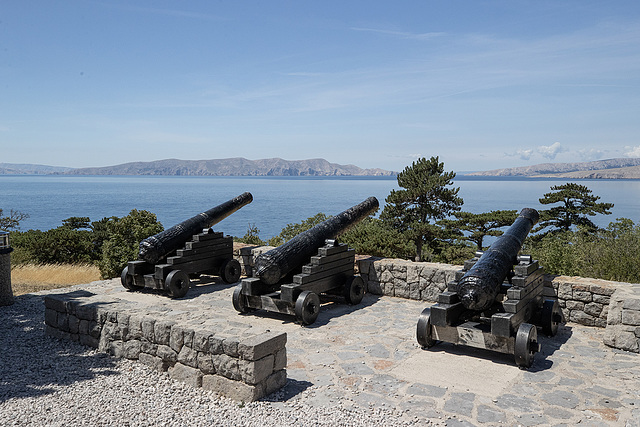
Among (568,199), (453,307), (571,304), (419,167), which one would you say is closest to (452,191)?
(419,167)

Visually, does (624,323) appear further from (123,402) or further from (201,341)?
(123,402)

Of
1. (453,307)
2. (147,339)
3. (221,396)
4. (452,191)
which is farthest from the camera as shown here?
(452,191)

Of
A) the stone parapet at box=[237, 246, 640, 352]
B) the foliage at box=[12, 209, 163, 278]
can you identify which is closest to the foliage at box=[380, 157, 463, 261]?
the foliage at box=[12, 209, 163, 278]

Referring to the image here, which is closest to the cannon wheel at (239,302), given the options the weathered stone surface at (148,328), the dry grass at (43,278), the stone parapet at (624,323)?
the weathered stone surface at (148,328)

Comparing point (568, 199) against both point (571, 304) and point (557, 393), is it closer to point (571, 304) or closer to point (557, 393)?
point (571, 304)

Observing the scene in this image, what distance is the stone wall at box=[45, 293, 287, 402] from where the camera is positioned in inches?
150

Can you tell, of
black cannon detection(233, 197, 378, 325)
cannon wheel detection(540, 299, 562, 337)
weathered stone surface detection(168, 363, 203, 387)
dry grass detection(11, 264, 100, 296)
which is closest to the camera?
weathered stone surface detection(168, 363, 203, 387)

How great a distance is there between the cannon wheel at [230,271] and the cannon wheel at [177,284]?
0.90m

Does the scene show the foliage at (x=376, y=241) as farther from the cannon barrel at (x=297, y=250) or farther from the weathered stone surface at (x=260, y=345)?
the weathered stone surface at (x=260, y=345)

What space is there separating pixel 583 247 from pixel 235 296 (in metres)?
8.06

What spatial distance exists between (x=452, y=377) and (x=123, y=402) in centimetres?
281

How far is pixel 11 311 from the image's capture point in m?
6.79

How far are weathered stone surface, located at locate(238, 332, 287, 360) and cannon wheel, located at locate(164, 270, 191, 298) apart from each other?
13.1 ft

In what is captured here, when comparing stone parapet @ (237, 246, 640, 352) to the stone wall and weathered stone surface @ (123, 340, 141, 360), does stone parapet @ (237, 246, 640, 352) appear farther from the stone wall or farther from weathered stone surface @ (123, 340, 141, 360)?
weathered stone surface @ (123, 340, 141, 360)
